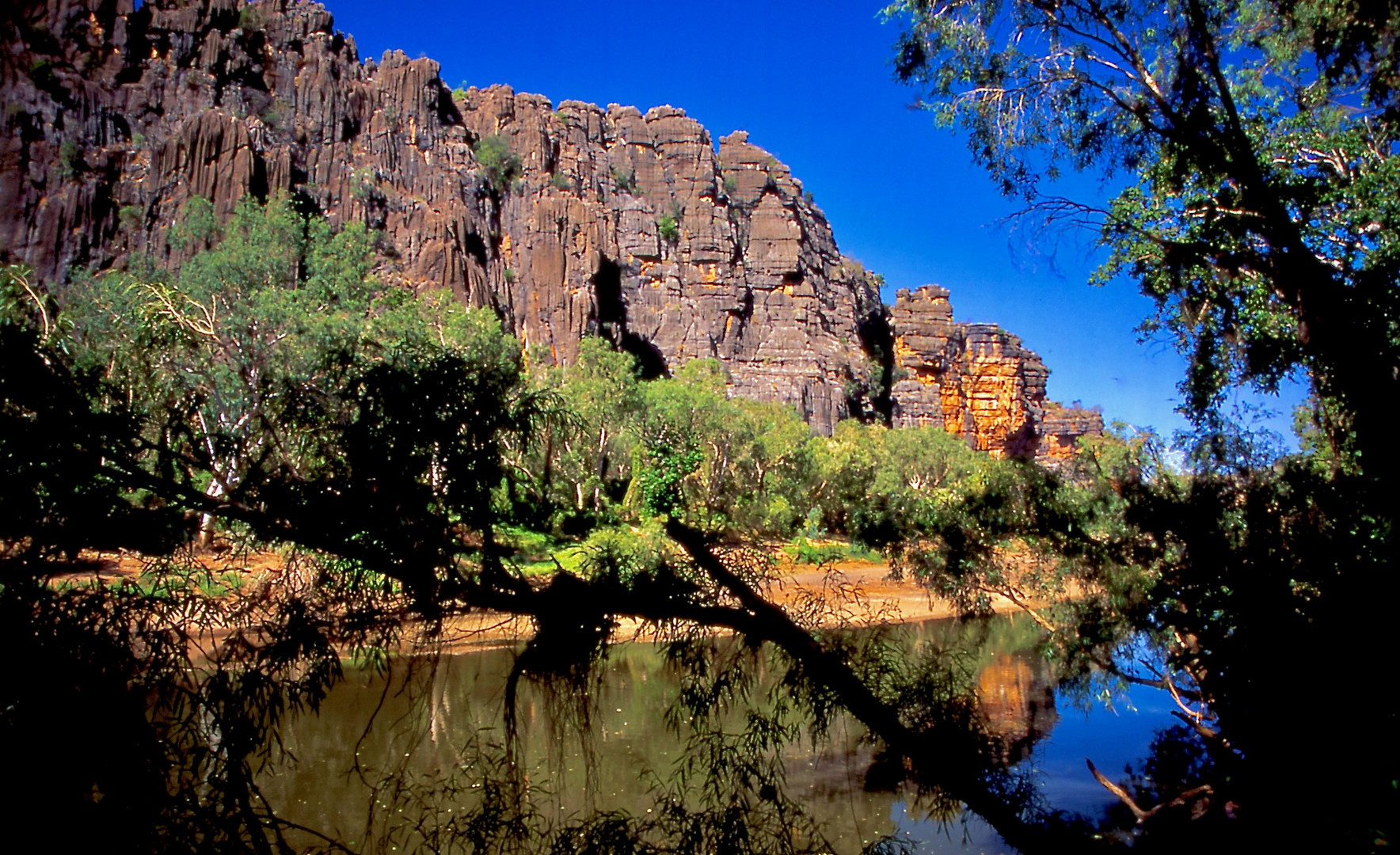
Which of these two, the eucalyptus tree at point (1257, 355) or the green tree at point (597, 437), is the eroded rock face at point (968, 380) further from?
the eucalyptus tree at point (1257, 355)

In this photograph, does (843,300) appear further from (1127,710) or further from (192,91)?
(1127,710)

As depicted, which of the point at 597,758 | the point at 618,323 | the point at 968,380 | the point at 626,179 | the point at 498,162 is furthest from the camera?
the point at 968,380

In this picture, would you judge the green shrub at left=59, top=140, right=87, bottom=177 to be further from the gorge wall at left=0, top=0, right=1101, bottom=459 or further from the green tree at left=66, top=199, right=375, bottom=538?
the green tree at left=66, top=199, right=375, bottom=538

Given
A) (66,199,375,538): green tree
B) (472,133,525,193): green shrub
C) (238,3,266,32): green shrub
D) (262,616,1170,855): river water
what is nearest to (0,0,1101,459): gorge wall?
(238,3,266,32): green shrub

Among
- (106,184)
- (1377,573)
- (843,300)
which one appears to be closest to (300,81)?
A: (106,184)

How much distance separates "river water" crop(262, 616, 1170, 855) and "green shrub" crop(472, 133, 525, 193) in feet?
161

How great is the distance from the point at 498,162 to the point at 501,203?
4.11m

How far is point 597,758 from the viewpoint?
902cm

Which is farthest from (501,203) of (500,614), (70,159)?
(500,614)

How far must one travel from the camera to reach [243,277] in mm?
29656

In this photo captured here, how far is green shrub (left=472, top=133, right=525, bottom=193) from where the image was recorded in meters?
56.8

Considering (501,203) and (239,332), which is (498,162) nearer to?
(501,203)

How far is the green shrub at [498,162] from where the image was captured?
56.8 m

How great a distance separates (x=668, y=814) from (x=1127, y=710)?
34.3ft
